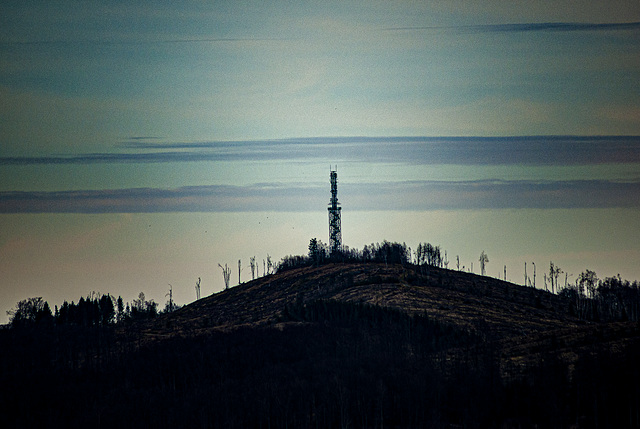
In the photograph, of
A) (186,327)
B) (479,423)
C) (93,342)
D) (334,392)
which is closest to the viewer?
(479,423)

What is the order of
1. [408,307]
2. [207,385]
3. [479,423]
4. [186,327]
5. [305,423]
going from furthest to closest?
[186,327], [408,307], [207,385], [305,423], [479,423]

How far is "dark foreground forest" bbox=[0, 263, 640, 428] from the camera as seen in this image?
367 ft

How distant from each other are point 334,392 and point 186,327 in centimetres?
7863

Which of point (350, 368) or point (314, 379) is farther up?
point (350, 368)

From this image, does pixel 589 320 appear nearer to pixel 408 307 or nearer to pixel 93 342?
pixel 408 307

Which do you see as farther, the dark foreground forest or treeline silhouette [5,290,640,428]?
the dark foreground forest

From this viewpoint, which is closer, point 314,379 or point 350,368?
point 314,379

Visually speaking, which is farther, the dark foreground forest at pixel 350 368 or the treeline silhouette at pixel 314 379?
the dark foreground forest at pixel 350 368

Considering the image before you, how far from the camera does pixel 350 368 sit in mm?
139750

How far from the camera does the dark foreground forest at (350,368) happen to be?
367 ft

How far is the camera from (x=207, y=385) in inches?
5792

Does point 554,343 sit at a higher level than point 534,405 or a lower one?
higher

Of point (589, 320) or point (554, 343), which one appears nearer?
point (554, 343)

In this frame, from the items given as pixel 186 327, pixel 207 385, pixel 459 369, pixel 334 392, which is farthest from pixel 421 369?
pixel 186 327
